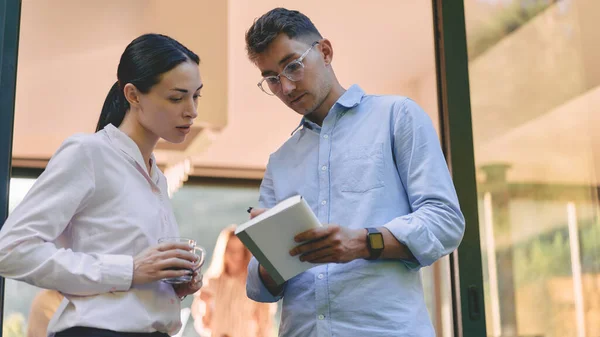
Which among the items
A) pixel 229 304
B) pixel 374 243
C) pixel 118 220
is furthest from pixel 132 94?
pixel 229 304

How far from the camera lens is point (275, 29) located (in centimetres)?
194

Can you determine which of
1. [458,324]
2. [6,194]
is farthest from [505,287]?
[6,194]

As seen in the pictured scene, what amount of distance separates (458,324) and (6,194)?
1.28m

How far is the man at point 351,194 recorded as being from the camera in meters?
1.63

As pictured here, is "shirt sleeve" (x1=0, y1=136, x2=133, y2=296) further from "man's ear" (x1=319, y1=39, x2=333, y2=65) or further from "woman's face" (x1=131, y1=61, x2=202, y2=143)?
"man's ear" (x1=319, y1=39, x2=333, y2=65)

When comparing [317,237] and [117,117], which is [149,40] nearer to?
[117,117]

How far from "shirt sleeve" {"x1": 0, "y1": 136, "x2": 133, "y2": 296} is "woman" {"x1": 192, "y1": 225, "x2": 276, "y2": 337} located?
271 cm

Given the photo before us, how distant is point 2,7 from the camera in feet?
7.02

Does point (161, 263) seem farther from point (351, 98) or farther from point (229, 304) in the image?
point (229, 304)

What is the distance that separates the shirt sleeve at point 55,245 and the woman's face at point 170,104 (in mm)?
208

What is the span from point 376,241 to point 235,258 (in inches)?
121

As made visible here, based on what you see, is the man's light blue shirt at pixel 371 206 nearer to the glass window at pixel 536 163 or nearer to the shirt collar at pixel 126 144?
the shirt collar at pixel 126 144

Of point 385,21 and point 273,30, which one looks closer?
point 273,30

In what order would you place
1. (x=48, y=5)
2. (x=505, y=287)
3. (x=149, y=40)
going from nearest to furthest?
(x=149, y=40)
(x=505, y=287)
(x=48, y=5)
